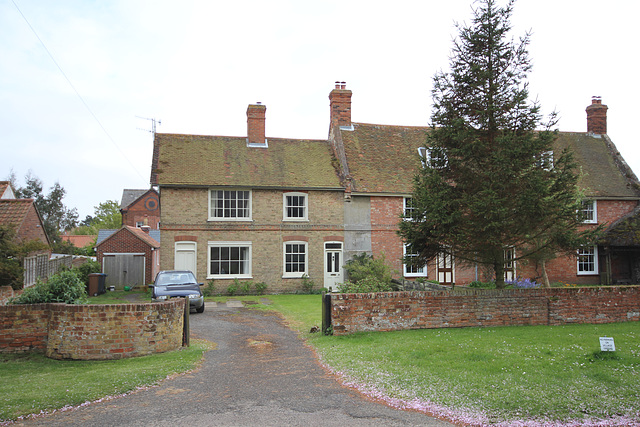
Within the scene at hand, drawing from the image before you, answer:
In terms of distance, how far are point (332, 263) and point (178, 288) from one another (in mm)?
9888

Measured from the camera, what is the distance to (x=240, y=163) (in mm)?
26141

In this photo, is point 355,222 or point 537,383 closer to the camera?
point 537,383

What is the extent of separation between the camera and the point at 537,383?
736cm

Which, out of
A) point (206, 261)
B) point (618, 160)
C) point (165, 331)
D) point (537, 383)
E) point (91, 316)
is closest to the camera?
point (537, 383)

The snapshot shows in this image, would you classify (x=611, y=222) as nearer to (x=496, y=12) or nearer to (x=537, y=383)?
(x=496, y=12)

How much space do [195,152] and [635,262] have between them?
24698 mm

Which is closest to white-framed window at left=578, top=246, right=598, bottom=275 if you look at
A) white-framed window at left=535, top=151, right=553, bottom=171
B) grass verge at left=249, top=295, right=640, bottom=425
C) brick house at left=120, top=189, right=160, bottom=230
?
grass verge at left=249, top=295, right=640, bottom=425

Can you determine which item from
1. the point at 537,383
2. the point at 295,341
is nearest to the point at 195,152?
the point at 295,341

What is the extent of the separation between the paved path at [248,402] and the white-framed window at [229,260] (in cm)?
1428

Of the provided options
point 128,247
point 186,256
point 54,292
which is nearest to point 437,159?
point 54,292

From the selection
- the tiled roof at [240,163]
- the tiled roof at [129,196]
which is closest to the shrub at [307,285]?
the tiled roof at [240,163]

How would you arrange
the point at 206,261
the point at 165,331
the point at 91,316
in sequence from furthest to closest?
1. the point at 206,261
2. the point at 165,331
3. the point at 91,316

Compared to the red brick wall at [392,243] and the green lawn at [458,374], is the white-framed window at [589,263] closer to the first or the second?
the red brick wall at [392,243]

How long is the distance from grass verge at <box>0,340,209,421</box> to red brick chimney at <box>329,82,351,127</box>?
2012cm
